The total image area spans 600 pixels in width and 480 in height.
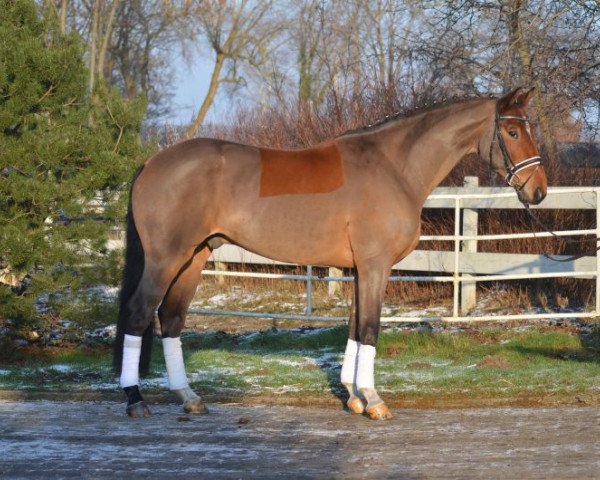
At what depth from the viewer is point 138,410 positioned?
21.8ft

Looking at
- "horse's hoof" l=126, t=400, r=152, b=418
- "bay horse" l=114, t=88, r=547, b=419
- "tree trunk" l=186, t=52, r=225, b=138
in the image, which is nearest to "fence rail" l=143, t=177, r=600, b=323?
"bay horse" l=114, t=88, r=547, b=419

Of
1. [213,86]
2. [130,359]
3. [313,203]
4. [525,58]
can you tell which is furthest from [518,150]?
[213,86]

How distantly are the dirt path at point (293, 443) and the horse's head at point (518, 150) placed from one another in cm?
164

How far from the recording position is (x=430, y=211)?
1409cm

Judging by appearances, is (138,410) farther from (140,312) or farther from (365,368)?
(365,368)

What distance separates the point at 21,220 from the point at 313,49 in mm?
19862

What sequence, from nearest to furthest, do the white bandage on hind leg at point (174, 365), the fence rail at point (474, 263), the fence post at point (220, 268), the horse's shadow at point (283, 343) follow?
1. the white bandage on hind leg at point (174, 365)
2. the horse's shadow at point (283, 343)
3. the fence rail at point (474, 263)
4. the fence post at point (220, 268)

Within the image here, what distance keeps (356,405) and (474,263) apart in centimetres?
552

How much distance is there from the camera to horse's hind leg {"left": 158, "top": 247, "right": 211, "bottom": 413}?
23.0 feet

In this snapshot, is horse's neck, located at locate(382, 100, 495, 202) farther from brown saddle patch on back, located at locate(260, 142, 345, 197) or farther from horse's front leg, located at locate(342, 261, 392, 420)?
horse's front leg, located at locate(342, 261, 392, 420)

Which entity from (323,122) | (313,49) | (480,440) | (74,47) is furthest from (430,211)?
(313,49)

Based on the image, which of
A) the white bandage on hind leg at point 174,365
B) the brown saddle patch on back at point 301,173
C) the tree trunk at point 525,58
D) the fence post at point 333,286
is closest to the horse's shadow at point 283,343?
the white bandage on hind leg at point 174,365

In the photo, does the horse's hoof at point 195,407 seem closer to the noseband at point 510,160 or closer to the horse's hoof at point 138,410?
the horse's hoof at point 138,410

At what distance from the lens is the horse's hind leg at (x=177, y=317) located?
23.0ft
